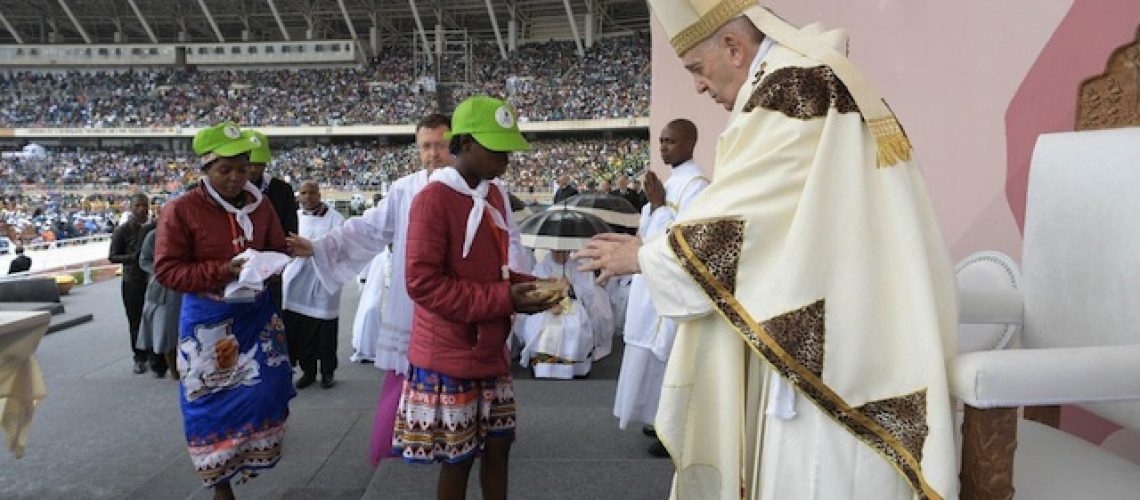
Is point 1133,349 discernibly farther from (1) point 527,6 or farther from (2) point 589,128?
(1) point 527,6

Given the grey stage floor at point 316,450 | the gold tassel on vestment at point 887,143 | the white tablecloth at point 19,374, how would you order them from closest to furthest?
the gold tassel on vestment at point 887,143 < the white tablecloth at point 19,374 < the grey stage floor at point 316,450

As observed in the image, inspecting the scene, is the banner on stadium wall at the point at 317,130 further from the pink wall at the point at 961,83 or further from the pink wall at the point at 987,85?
the pink wall at the point at 987,85

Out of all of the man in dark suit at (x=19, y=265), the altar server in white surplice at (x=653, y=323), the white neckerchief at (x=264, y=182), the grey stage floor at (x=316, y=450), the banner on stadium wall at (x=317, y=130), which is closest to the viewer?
the grey stage floor at (x=316, y=450)

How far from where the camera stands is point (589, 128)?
99.6ft

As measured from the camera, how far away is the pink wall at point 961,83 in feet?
8.10

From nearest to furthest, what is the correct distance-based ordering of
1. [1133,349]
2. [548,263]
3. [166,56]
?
[1133,349] < [548,263] < [166,56]

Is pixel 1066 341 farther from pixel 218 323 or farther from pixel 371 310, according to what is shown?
pixel 371 310

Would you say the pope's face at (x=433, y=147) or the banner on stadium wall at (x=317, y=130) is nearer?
the pope's face at (x=433, y=147)

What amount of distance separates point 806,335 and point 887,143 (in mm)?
414

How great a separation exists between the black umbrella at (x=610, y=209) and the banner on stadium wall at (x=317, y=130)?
73.3 ft

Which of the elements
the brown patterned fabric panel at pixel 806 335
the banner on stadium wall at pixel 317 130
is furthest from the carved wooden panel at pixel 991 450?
the banner on stadium wall at pixel 317 130

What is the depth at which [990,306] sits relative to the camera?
1.94 m

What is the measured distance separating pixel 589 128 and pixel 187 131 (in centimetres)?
1925

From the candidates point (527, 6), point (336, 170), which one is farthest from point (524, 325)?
point (527, 6)
